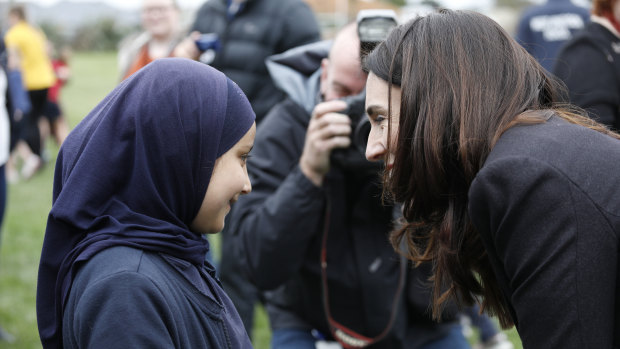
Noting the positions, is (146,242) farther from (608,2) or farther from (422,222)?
(608,2)

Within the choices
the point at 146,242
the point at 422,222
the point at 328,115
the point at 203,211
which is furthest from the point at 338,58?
the point at 146,242

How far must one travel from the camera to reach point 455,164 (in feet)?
5.53

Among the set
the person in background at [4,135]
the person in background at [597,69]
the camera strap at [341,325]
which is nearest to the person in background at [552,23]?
the person in background at [597,69]

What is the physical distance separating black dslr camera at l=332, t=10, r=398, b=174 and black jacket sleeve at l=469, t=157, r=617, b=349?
99 centimetres

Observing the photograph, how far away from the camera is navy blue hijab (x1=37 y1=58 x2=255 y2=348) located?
1554 mm

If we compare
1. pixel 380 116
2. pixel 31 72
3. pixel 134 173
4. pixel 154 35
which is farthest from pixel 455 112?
pixel 31 72

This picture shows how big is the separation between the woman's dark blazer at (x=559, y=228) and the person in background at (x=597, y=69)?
162cm

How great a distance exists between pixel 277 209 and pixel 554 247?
1.33 meters

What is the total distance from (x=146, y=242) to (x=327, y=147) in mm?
1025

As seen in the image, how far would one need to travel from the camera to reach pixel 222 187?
1.72 m

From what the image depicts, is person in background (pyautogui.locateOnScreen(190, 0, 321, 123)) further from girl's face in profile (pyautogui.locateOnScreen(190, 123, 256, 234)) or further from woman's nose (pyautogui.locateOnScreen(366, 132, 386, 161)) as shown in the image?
girl's face in profile (pyautogui.locateOnScreen(190, 123, 256, 234))

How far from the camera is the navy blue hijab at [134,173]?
1.55m

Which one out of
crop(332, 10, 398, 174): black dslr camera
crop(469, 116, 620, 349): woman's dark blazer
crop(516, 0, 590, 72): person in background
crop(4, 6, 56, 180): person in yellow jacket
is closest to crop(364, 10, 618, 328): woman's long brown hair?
crop(469, 116, 620, 349): woman's dark blazer

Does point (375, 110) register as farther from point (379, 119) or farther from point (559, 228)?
point (559, 228)
